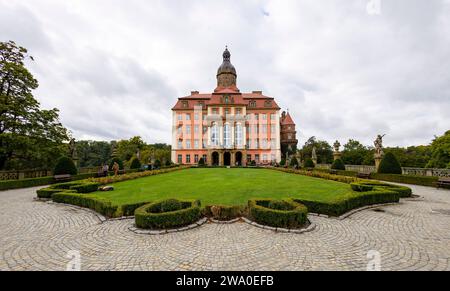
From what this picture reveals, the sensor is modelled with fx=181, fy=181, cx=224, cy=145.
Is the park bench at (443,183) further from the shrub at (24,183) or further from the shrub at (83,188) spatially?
the shrub at (24,183)

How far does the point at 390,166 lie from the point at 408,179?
186 cm

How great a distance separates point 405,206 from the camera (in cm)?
795

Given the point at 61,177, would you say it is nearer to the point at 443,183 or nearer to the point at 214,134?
the point at 214,134

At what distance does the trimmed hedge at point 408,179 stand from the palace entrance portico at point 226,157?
2537cm

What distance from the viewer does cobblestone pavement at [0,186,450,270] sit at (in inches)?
138

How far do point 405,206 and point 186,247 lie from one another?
960 centimetres

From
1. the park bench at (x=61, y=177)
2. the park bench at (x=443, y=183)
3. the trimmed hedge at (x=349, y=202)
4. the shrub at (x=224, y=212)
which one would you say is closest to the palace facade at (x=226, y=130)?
the park bench at (x=61, y=177)

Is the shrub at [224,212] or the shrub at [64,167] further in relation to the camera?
the shrub at [64,167]

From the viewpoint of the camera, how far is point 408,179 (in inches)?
586

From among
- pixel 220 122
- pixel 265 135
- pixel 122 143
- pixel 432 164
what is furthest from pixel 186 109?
pixel 432 164

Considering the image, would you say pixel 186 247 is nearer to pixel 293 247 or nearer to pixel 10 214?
pixel 293 247

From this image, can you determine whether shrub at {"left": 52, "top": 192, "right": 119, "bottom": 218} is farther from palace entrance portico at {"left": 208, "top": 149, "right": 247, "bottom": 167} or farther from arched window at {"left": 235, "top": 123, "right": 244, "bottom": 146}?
arched window at {"left": 235, "top": 123, "right": 244, "bottom": 146}

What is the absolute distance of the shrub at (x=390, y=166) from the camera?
16344 mm

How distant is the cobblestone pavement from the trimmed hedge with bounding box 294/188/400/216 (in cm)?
47
